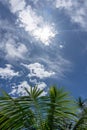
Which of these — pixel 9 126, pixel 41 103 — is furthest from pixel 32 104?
pixel 9 126

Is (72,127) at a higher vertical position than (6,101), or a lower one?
lower

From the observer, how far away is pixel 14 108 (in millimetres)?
6223

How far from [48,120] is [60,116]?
23 cm

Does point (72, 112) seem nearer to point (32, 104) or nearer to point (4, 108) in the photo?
point (32, 104)

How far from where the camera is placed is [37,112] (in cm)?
647

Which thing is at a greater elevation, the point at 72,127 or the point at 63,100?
the point at 63,100

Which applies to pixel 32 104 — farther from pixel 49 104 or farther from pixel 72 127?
pixel 72 127

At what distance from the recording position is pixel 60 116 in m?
6.43

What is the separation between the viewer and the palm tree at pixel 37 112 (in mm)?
6199

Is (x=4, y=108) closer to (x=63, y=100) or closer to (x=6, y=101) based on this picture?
(x=6, y=101)

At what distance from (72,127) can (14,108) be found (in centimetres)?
110

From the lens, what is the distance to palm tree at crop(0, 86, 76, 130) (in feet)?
20.3

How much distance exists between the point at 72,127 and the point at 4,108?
127 cm

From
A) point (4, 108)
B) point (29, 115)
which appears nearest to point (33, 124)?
point (29, 115)
